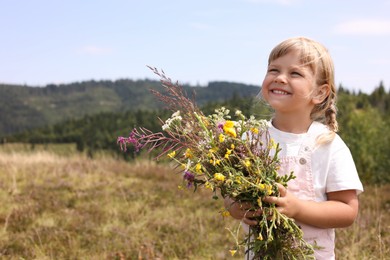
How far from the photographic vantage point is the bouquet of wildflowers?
1811 mm

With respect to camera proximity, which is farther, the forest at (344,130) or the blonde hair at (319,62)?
the forest at (344,130)

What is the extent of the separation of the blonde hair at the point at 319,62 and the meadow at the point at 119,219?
1.93 meters

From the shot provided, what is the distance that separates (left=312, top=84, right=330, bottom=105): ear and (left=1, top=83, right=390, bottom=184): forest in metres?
0.32

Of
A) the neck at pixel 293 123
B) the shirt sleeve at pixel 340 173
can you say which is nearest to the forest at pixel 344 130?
the neck at pixel 293 123

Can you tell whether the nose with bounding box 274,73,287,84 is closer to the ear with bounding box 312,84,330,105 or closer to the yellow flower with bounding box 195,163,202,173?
the ear with bounding box 312,84,330,105

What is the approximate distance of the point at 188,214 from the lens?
23.9 feet

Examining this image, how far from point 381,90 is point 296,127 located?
3997 inches

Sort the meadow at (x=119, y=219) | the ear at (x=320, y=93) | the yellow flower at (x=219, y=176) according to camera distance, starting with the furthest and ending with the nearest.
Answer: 1. the meadow at (x=119, y=219)
2. the ear at (x=320, y=93)
3. the yellow flower at (x=219, y=176)

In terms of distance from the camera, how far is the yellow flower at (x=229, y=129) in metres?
1.83

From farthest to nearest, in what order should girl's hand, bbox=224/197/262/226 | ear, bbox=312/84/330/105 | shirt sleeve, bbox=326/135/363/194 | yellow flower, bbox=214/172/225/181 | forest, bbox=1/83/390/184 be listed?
forest, bbox=1/83/390/184 → ear, bbox=312/84/330/105 → shirt sleeve, bbox=326/135/363/194 → girl's hand, bbox=224/197/262/226 → yellow flower, bbox=214/172/225/181

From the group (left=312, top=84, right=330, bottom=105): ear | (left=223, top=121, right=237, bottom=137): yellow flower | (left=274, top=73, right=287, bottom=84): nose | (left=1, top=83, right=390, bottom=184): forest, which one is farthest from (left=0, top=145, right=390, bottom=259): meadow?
(left=1, top=83, right=390, bottom=184): forest

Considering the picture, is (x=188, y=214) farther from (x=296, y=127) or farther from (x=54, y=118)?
(x=54, y=118)

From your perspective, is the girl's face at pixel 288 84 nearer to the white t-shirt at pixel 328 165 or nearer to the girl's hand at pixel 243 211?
the white t-shirt at pixel 328 165

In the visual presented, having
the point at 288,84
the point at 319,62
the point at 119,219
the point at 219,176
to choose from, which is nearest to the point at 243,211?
the point at 219,176
